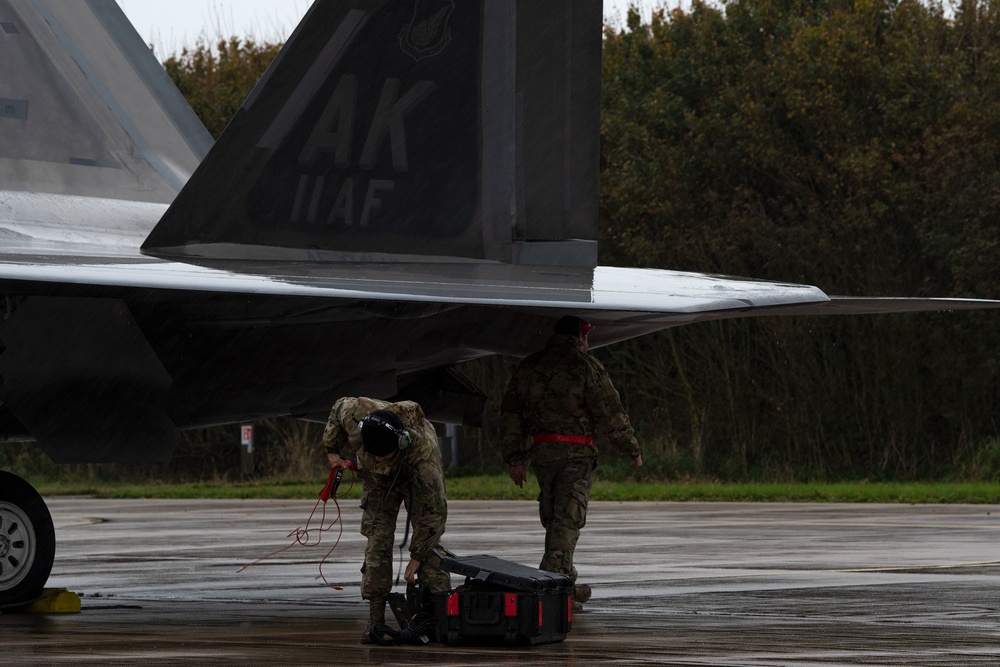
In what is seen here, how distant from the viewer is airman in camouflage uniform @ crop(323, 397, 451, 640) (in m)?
9.65

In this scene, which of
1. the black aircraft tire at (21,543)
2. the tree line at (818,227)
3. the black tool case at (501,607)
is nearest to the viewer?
the black tool case at (501,607)

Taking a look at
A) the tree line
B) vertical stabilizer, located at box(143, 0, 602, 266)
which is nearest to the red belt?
vertical stabilizer, located at box(143, 0, 602, 266)

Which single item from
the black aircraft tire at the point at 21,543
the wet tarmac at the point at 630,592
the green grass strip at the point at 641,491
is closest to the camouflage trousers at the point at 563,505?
the wet tarmac at the point at 630,592

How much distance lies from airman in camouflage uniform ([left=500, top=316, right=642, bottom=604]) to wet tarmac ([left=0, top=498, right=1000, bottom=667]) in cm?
69

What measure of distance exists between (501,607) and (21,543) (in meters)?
4.41

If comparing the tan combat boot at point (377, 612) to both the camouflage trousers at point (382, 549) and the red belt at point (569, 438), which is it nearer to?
the camouflage trousers at point (382, 549)

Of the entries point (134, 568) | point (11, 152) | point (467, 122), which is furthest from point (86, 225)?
point (134, 568)

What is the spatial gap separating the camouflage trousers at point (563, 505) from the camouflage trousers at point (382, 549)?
167 cm

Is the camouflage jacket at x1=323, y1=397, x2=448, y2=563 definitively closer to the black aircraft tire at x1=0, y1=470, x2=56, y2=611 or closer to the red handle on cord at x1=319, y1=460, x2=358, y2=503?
the red handle on cord at x1=319, y1=460, x2=358, y2=503

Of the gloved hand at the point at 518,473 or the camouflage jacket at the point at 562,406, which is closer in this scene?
the camouflage jacket at the point at 562,406

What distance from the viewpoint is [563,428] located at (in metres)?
11.5

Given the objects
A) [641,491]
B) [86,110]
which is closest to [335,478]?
→ [86,110]

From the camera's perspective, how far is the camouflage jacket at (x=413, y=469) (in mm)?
9656

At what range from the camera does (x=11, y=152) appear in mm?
12047
